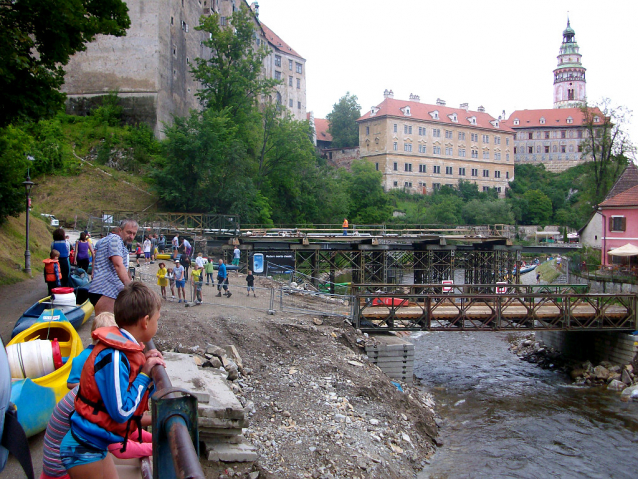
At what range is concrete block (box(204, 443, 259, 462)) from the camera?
23.0 ft

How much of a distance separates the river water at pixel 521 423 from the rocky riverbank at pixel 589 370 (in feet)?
1.74

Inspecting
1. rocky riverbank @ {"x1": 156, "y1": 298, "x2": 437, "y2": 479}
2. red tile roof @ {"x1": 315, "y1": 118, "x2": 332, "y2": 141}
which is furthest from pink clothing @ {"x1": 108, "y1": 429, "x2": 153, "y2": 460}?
red tile roof @ {"x1": 315, "y1": 118, "x2": 332, "y2": 141}

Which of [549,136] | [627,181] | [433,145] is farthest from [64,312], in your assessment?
[549,136]

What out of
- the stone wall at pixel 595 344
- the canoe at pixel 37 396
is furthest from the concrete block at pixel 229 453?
the stone wall at pixel 595 344

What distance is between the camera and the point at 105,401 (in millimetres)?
3033

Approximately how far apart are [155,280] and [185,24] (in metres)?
37.3

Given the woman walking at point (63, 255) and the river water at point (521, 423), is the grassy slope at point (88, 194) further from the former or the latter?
the river water at point (521, 423)

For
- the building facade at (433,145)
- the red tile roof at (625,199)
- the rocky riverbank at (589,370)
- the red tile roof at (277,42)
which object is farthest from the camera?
the building facade at (433,145)

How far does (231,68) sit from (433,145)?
5277 cm

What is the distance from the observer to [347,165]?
93.5 m

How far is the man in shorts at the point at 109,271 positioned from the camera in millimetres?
6652

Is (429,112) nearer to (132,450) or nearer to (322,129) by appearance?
(322,129)

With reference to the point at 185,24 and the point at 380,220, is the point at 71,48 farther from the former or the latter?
the point at 380,220

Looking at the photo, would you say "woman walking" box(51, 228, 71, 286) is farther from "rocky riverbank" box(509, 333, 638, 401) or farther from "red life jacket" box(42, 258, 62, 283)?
"rocky riverbank" box(509, 333, 638, 401)
